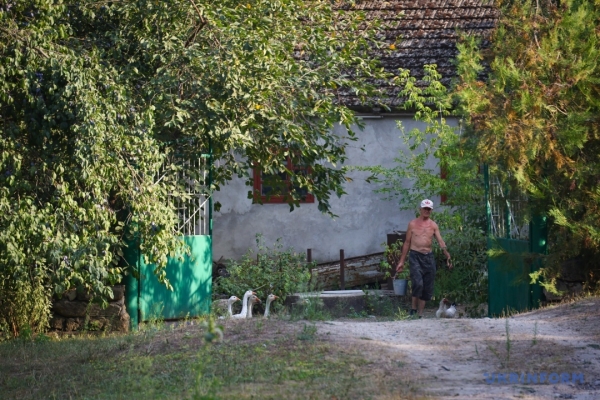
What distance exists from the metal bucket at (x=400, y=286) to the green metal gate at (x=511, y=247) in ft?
8.37

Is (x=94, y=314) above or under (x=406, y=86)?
under

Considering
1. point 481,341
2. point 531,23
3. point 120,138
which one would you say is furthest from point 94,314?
point 531,23

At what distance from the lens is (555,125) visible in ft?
36.9

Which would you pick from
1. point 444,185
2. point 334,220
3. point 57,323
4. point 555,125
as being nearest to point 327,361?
point 555,125

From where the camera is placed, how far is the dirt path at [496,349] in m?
7.14

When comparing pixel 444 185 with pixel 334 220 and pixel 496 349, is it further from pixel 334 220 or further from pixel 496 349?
pixel 496 349

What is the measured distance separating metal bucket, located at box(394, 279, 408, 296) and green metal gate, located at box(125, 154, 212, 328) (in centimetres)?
411

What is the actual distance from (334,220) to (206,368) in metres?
10.9

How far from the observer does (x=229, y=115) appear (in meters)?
11.8

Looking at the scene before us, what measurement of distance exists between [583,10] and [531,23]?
0.78 meters

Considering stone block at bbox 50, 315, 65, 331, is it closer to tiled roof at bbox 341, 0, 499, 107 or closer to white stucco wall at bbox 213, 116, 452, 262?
white stucco wall at bbox 213, 116, 452, 262

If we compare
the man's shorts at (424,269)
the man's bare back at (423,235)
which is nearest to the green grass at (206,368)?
the man's shorts at (424,269)

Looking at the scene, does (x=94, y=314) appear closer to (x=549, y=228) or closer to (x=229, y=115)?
(x=229, y=115)

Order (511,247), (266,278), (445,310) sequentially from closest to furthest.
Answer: (511,247) → (445,310) → (266,278)
